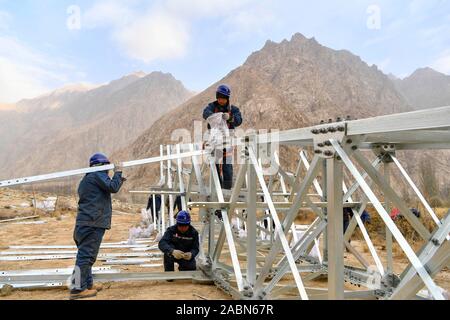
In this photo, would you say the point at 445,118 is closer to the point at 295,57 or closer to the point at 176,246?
the point at 176,246

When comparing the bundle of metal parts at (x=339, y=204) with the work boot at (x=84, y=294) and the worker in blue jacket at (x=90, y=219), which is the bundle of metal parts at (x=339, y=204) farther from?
the work boot at (x=84, y=294)

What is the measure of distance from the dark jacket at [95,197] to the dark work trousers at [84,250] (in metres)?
0.08

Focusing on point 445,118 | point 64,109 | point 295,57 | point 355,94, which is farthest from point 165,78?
point 445,118

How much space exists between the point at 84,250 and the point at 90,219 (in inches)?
15.4

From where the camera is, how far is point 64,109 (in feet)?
308

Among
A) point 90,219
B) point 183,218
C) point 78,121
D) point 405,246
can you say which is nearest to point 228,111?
point 183,218

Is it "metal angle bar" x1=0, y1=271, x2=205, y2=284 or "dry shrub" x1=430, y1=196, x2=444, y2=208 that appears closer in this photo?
"metal angle bar" x1=0, y1=271, x2=205, y2=284

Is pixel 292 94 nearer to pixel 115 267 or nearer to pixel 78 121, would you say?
pixel 115 267

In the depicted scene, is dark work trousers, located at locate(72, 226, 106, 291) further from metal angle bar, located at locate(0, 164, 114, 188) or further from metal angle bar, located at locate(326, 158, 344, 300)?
metal angle bar, located at locate(326, 158, 344, 300)

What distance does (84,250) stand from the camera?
502 centimetres

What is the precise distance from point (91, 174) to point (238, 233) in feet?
17.9

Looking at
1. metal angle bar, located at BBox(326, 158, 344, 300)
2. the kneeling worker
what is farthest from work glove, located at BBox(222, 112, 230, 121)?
metal angle bar, located at BBox(326, 158, 344, 300)

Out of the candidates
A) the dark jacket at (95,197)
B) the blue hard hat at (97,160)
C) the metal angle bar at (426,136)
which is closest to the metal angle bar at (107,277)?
the dark jacket at (95,197)

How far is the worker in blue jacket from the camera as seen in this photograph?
16.3 feet
